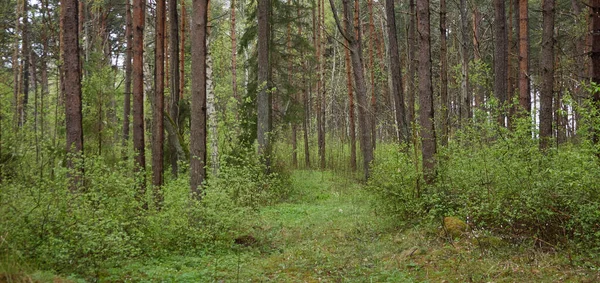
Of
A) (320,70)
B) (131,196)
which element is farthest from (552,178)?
(320,70)

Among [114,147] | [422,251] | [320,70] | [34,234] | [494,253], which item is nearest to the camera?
[34,234]

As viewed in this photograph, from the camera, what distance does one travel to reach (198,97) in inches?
366

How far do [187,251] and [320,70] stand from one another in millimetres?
18139

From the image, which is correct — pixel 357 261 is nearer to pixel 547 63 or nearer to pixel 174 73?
pixel 547 63

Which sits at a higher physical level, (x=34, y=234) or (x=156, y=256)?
(x=34, y=234)

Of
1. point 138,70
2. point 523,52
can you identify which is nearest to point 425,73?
point 523,52

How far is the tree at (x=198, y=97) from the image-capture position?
9242 millimetres

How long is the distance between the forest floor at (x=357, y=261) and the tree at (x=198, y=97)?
5.52ft

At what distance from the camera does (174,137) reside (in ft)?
47.1

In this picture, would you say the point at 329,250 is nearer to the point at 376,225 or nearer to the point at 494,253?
the point at 376,225

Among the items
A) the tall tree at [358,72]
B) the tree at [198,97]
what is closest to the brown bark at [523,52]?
the tall tree at [358,72]

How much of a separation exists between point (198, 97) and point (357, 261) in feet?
15.1

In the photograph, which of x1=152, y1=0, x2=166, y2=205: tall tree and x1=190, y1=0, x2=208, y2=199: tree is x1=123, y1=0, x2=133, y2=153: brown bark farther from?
x1=190, y1=0, x2=208, y2=199: tree

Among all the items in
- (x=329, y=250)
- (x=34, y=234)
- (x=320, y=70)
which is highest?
(x=320, y=70)
